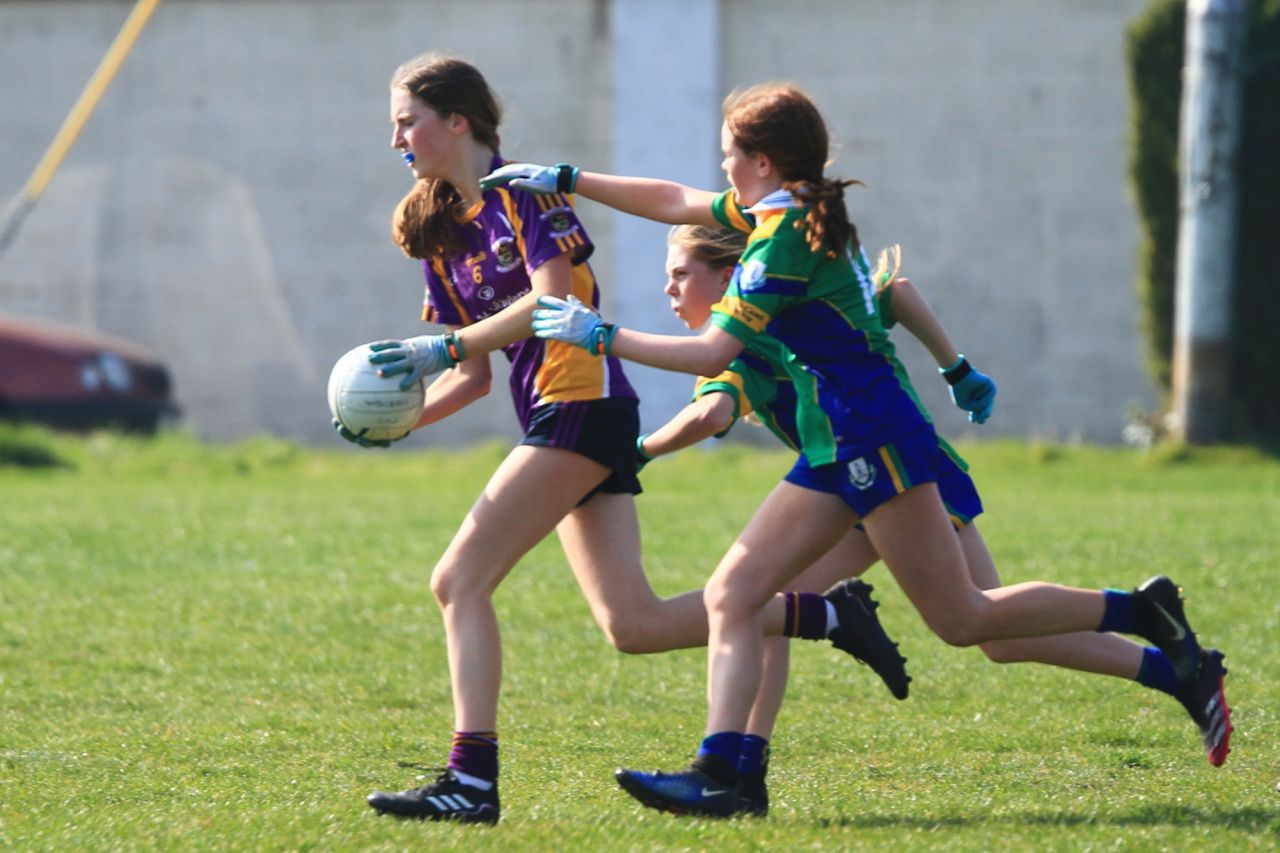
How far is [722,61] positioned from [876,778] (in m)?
12.9

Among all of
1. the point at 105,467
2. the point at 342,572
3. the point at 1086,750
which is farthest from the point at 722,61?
the point at 1086,750

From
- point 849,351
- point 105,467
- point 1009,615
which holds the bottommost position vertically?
point 105,467

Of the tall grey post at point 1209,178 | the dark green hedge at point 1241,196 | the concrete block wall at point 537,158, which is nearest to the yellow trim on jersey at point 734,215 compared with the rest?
the tall grey post at point 1209,178

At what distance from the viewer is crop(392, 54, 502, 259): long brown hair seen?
195 inches

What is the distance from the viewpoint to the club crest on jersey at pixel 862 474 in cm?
450

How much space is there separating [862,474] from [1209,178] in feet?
35.0

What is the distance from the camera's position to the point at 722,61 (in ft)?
57.0

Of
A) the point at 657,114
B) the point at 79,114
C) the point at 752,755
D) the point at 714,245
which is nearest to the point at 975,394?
the point at 714,245

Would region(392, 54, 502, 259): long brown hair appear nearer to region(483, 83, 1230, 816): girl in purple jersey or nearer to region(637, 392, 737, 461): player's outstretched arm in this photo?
region(483, 83, 1230, 816): girl in purple jersey

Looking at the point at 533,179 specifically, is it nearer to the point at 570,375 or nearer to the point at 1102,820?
the point at 570,375

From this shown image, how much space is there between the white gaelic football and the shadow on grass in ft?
5.25

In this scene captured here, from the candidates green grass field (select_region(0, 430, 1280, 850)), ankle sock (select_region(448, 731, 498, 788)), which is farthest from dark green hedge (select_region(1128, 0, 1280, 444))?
ankle sock (select_region(448, 731, 498, 788))

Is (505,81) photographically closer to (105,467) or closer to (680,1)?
(680,1)

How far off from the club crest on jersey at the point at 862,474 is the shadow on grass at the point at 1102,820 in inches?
35.4
